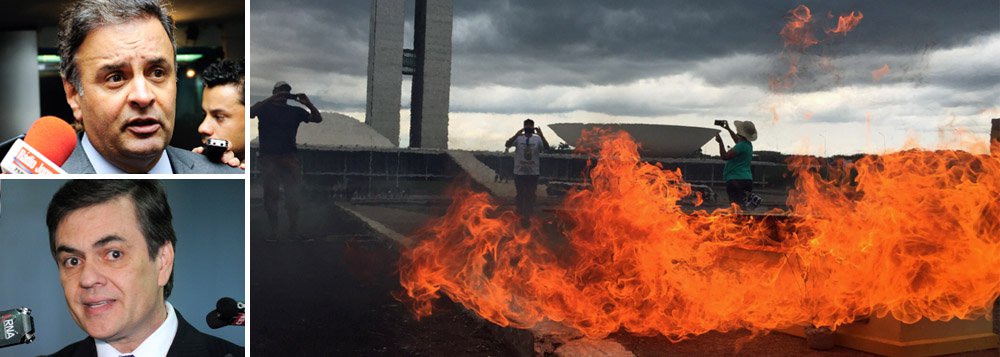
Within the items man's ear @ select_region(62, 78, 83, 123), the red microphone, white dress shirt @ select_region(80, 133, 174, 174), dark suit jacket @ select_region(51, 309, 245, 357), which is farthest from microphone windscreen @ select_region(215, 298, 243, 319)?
man's ear @ select_region(62, 78, 83, 123)

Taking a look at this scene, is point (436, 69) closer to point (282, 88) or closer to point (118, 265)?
point (282, 88)

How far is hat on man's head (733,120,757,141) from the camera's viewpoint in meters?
6.62

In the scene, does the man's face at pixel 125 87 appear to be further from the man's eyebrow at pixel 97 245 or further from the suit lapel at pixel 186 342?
the suit lapel at pixel 186 342

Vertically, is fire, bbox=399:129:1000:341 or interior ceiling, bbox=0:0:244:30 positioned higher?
interior ceiling, bbox=0:0:244:30

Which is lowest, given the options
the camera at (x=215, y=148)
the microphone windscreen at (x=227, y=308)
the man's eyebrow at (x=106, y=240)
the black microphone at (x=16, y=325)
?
the black microphone at (x=16, y=325)

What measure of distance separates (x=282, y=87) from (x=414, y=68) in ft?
3.61

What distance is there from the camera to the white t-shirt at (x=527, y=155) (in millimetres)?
6340

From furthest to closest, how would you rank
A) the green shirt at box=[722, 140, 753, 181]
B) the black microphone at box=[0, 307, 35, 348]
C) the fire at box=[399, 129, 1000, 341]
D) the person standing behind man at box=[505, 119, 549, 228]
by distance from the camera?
1. the green shirt at box=[722, 140, 753, 181]
2. the person standing behind man at box=[505, 119, 549, 228]
3. the fire at box=[399, 129, 1000, 341]
4. the black microphone at box=[0, 307, 35, 348]

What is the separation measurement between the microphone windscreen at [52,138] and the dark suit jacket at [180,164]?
29mm

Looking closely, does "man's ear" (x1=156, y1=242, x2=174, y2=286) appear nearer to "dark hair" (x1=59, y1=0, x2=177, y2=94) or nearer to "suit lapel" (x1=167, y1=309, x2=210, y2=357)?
"suit lapel" (x1=167, y1=309, x2=210, y2=357)

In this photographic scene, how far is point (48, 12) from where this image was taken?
300cm

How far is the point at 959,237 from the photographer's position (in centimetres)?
A: 470

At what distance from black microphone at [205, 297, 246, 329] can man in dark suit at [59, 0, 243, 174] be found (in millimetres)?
799

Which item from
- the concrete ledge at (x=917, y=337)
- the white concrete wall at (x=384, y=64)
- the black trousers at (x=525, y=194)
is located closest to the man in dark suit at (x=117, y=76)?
the white concrete wall at (x=384, y=64)
